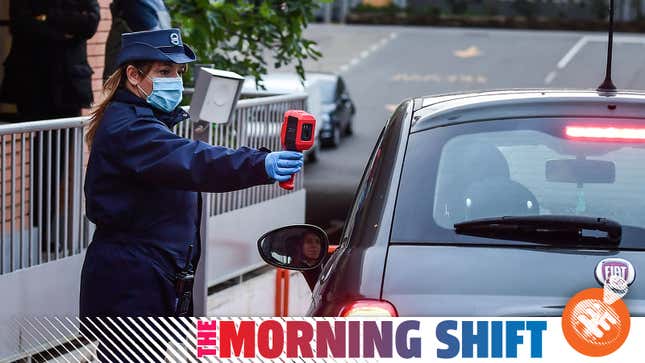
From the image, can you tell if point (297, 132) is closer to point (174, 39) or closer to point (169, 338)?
point (174, 39)

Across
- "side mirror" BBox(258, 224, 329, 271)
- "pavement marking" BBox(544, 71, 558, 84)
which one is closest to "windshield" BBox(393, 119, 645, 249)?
"side mirror" BBox(258, 224, 329, 271)

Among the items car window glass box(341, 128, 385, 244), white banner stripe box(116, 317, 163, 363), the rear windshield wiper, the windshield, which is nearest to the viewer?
the rear windshield wiper

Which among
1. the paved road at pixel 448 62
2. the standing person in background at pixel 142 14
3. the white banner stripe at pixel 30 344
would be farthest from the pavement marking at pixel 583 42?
the white banner stripe at pixel 30 344

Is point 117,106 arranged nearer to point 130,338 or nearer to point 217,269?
point 130,338

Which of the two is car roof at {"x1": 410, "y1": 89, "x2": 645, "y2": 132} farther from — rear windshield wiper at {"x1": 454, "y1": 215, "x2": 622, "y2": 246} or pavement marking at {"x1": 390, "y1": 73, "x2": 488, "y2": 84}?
pavement marking at {"x1": 390, "y1": 73, "x2": 488, "y2": 84}

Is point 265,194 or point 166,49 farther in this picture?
point 265,194

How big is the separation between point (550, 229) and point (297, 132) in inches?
49.0

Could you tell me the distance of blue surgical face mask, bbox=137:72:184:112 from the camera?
5.35 meters

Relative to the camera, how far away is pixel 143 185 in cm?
519

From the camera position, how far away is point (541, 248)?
3.87 m

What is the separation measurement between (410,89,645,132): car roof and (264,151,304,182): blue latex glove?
0.52m

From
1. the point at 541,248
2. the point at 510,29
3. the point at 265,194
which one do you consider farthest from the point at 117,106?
the point at 510,29

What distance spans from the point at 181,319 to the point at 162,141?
2.24 feet

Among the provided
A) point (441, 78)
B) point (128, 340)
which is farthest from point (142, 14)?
point (441, 78)
